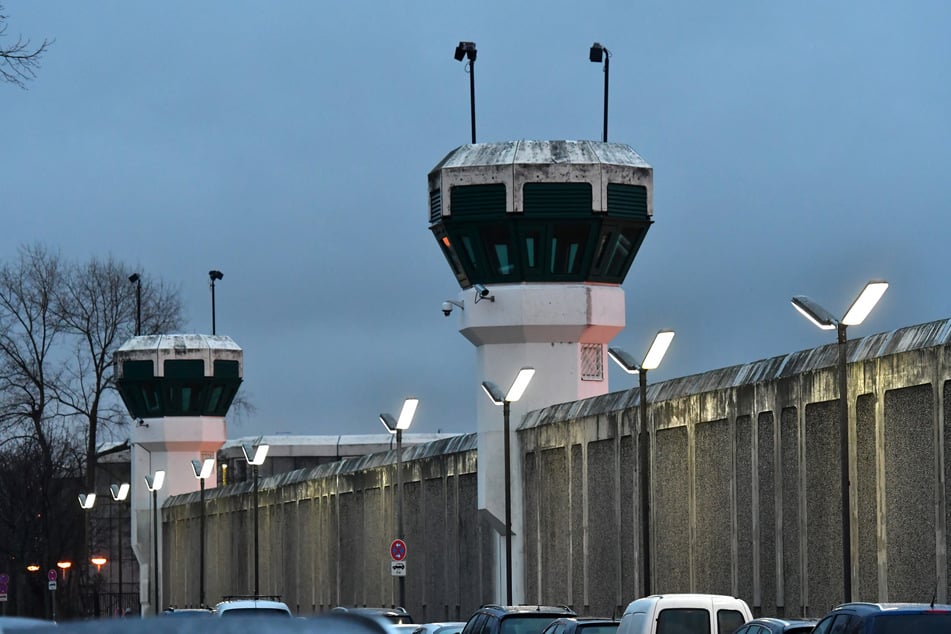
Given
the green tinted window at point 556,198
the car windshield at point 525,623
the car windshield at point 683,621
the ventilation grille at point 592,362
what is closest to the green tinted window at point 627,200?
the green tinted window at point 556,198

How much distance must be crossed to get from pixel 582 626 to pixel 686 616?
142cm

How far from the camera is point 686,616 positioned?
23.2 metres

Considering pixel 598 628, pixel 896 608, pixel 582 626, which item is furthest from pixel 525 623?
pixel 896 608

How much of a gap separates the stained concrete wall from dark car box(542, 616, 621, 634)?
4.64 m

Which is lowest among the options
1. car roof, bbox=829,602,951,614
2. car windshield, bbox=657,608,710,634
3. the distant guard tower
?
car windshield, bbox=657,608,710,634

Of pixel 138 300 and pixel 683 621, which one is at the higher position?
pixel 138 300

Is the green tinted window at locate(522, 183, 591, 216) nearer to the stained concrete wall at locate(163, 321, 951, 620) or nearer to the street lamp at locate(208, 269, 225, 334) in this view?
the stained concrete wall at locate(163, 321, 951, 620)

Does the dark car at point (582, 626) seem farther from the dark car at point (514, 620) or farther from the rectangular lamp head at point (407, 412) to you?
the rectangular lamp head at point (407, 412)

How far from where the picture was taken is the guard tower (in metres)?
84.3

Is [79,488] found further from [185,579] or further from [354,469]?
[354,469]

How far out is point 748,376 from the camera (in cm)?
3312

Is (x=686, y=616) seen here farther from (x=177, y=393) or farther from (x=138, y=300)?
(x=138, y=300)

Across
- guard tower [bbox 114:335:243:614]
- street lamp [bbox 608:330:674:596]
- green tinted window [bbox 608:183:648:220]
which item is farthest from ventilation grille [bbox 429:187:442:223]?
guard tower [bbox 114:335:243:614]

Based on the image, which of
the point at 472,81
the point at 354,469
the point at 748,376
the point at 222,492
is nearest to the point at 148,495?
the point at 222,492
